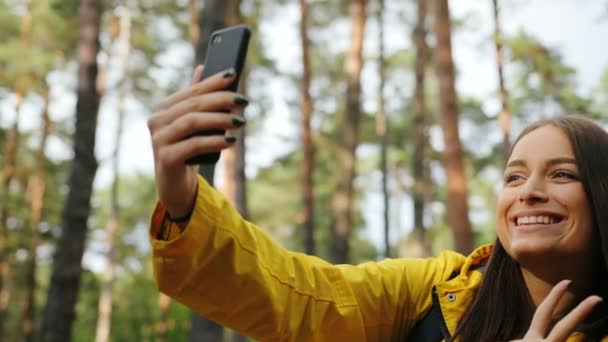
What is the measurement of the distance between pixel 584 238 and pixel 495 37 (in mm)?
8432

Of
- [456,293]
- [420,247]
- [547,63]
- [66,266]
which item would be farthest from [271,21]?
[456,293]

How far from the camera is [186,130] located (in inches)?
53.6

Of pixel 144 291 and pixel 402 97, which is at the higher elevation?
pixel 402 97

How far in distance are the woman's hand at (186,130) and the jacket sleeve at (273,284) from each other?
0.05 meters

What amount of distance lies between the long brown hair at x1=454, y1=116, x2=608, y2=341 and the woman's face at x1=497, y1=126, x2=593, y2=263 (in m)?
0.03

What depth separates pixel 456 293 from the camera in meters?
1.94

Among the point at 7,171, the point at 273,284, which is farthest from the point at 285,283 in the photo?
the point at 7,171

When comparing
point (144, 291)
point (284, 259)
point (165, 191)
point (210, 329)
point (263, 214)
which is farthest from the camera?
point (263, 214)

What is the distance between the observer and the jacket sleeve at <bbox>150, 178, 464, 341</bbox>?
148 cm

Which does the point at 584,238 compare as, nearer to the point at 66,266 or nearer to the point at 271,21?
the point at 66,266

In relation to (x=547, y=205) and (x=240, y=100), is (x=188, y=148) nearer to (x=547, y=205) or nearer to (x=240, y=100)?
(x=240, y=100)

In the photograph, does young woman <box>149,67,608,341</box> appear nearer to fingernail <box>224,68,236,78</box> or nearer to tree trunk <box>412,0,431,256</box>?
fingernail <box>224,68,236,78</box>

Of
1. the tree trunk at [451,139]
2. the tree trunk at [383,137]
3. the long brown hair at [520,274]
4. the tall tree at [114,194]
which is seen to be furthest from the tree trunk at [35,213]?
the long brown hair at [520,274]

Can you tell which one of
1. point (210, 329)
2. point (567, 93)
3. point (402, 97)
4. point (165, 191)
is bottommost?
point (210, 329)
